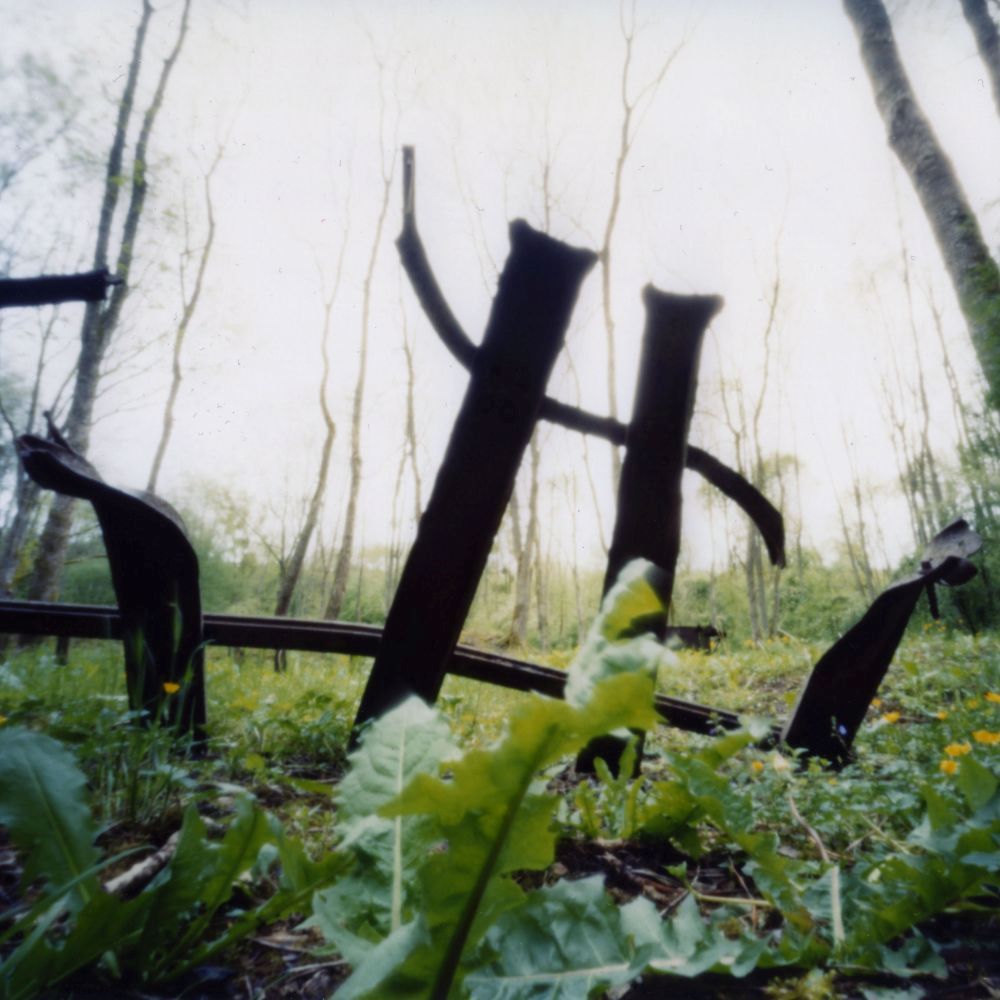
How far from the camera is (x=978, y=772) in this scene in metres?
1.06

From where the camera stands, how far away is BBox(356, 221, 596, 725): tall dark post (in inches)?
64.7

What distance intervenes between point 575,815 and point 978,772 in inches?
36.5

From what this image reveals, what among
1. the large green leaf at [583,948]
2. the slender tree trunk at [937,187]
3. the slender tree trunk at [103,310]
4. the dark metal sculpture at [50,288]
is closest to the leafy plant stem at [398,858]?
the large green leaf at [583,948]

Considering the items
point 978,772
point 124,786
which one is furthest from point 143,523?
point 978,772

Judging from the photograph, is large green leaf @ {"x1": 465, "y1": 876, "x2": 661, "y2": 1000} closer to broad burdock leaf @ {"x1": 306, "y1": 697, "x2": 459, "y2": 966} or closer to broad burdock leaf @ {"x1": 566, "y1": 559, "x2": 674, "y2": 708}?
broad burdock leaf @ {"x1": 306, "y1": 697, "x2": 459, "y2": 966}

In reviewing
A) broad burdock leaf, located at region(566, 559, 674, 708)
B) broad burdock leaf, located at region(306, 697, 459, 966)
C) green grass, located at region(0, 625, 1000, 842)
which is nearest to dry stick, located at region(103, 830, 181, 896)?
green grass, located at region(0, 625, 1000, 842)

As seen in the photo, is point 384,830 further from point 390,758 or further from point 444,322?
point 444,322

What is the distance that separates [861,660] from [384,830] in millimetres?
1990

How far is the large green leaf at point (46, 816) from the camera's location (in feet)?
2.85

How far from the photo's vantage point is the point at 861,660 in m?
2.16

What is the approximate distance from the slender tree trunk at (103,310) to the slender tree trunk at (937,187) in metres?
10.7

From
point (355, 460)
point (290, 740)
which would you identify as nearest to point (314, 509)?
point (355, 460)

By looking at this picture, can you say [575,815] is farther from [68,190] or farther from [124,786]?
[68,190]

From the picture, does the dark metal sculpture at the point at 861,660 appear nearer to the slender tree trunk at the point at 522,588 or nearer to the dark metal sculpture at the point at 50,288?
the dark metal sculpture at the point at 50,288
